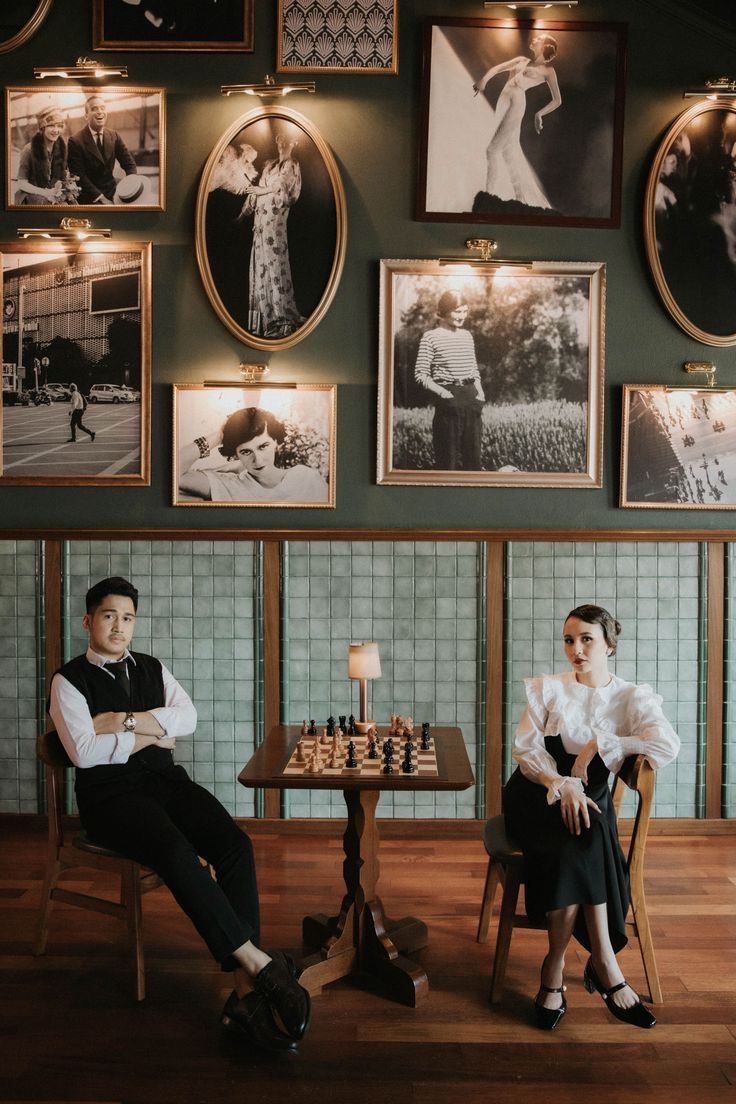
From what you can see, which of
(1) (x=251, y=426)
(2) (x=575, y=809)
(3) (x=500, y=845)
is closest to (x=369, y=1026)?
(3) (x=500, y=845)

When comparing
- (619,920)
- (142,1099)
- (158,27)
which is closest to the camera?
(142,1099)

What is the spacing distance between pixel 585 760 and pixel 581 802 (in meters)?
0.21

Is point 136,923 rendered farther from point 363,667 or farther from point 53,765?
point 363,667

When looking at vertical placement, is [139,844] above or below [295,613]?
below

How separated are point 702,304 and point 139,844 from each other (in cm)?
358

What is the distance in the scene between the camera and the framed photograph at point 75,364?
15.1ft

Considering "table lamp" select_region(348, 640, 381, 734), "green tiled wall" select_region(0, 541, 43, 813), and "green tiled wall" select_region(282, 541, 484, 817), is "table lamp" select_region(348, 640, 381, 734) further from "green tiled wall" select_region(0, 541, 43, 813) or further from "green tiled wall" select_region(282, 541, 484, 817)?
"green tiled wall" select_region(0, 541, 43, 813)

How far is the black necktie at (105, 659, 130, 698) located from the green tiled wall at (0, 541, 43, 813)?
54.9 inches

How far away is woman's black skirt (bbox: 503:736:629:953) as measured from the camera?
9.53 feet

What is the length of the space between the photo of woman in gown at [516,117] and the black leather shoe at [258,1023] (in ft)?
11.9

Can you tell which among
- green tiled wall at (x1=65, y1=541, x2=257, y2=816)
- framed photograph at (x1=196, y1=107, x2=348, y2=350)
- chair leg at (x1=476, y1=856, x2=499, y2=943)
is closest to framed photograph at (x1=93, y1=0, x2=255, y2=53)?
framed photograph at (x1=196, y1=107, x2=348, y2=350)

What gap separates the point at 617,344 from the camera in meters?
4.64

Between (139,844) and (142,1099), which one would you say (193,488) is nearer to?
(139,844)

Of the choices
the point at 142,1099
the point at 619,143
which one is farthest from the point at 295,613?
the point at 619,143
